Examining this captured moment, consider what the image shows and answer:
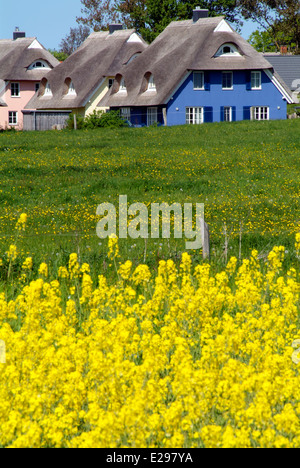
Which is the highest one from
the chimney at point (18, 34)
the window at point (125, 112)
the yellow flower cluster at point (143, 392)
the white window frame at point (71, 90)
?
the chimney at point (18, 34)

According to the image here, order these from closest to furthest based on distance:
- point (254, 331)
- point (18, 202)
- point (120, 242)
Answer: point (254, 331) → point (120, 242) → point (18, 202)

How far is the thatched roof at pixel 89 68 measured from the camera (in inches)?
2013

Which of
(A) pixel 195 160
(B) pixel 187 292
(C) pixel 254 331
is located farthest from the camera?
(A) pixel 195 160

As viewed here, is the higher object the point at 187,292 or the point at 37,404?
the point at 187,292

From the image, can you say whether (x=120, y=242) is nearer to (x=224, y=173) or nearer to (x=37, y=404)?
(x=37, y=404)

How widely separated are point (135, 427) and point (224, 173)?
16109mm

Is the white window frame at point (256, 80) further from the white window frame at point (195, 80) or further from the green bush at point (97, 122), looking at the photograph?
the green bush at point (97, 122)

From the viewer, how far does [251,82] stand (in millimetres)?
47719

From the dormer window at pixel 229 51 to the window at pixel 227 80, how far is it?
1.32 meters

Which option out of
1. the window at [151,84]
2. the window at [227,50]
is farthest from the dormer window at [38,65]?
the window at [227,50]

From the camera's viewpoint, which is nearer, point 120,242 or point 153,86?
point 120,242
